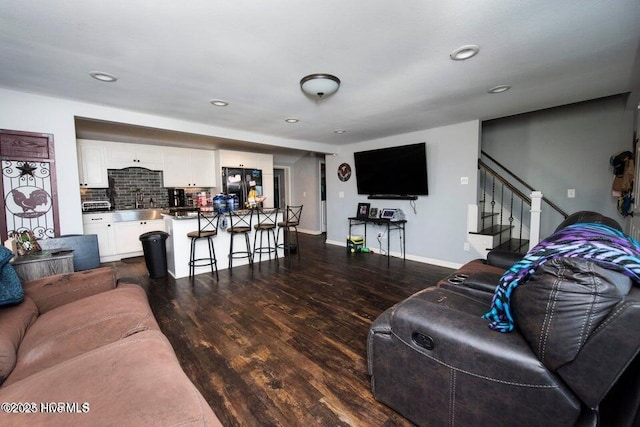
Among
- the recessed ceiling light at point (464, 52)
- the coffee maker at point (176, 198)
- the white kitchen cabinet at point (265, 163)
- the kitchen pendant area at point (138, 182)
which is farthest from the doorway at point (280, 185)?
the recessed ceiling light at point (464, 52)

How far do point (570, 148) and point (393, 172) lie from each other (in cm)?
253

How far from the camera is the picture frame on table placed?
5422 mm

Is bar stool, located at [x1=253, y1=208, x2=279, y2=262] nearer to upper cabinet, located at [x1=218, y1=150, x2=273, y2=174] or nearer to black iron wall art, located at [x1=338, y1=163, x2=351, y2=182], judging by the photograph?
upper cabinet, located at [x1=218, y1=150, x2=273, y2=174]

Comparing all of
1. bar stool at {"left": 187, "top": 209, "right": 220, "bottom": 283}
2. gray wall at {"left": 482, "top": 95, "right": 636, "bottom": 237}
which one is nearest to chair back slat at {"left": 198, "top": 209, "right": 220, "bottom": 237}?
bar stool at {"left": 187, "top": 209, "right": 220, "bottom": 283}

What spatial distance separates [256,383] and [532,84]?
356 cm

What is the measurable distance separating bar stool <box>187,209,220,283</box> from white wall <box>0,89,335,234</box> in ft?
4.14

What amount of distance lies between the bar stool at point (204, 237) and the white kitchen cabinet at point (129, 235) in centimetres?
177

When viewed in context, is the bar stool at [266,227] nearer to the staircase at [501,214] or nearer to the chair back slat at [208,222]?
the chair back slat at [208,222]

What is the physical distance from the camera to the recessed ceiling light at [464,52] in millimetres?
1893

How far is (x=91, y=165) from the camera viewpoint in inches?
184

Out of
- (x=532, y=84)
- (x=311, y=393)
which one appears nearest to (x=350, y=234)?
(x=532, y=84)

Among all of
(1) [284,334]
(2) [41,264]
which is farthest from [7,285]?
(1) [284,334]

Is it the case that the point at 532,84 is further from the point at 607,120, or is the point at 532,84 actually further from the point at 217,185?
the point at 217,185

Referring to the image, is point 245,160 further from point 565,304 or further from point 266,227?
point 565,304
